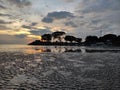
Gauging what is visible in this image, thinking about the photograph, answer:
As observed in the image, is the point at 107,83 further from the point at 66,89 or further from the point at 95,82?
the point at 66,89

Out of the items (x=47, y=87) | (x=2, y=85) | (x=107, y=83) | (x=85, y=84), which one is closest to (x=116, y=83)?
(x=107, y=83)

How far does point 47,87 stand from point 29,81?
3681mm

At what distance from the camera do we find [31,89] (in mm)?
18750

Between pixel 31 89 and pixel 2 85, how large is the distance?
346 centimetres

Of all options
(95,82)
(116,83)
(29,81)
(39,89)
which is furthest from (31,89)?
(116,83)

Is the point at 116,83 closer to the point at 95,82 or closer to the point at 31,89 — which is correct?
the point at 95,82

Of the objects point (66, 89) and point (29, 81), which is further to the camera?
point (29, 81)

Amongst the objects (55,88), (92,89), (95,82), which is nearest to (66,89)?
(55,88)

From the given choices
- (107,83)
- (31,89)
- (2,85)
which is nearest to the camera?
(31,89)

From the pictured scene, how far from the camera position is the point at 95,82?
22141 millimetres

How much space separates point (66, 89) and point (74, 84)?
2259 mm

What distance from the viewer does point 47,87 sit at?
19531 millimetres

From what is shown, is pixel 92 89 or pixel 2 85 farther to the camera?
pixel 2 85

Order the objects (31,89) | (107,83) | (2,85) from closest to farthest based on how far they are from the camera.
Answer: (31,89), (2,85), (107,83)
